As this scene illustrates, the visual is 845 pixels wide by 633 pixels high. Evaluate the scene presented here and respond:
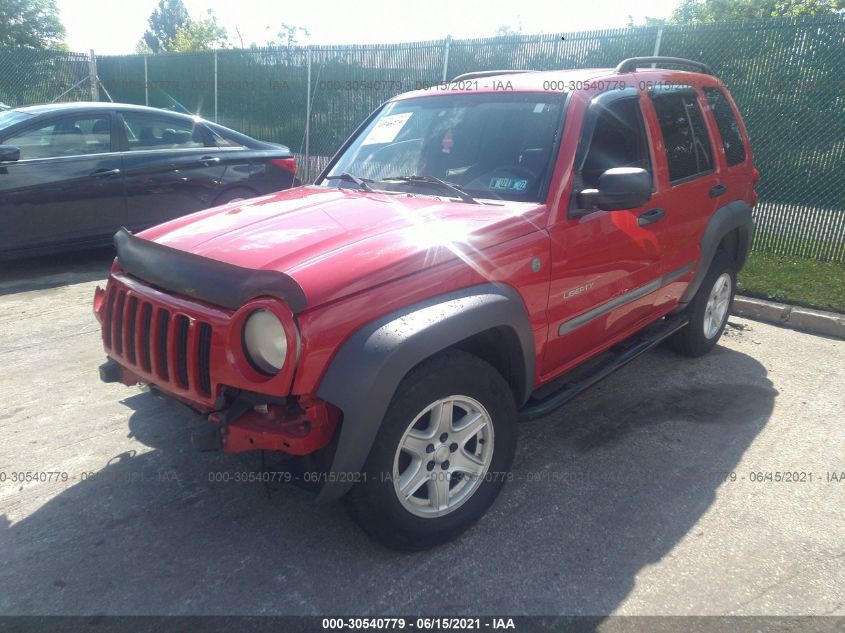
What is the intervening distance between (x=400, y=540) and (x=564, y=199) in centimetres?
175

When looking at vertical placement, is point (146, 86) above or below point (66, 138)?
above

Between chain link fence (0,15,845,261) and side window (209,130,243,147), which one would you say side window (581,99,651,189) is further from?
side window (209,130,243,147)

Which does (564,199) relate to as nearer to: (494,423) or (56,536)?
(494,423)

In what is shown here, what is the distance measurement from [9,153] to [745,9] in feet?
100

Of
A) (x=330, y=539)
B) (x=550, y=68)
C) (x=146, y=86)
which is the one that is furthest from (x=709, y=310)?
(x=146, y=86)

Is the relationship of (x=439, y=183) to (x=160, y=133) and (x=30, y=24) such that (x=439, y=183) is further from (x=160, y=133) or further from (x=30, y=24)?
(x=30, y=24)

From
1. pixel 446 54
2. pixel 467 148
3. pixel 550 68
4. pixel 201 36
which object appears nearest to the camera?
pixel 467 148

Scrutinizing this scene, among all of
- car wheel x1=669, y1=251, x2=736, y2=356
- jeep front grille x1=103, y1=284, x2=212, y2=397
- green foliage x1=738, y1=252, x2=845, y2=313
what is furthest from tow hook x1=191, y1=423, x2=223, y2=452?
green foliage x1=738, y1=252, x2=845, y2=313

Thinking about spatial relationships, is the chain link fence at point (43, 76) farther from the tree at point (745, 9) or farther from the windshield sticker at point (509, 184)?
the tree at point (745, 9)

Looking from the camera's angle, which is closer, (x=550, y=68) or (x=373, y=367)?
(x=373, y=367)

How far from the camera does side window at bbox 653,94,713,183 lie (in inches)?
163

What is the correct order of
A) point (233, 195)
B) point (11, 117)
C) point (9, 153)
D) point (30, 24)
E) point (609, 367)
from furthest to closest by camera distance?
point (30, 24), point (233, 195), point (11, 117), point (9, 153), point (609, 367)

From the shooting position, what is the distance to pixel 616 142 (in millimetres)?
3707

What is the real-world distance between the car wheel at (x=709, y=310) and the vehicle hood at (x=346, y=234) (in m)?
2.25
